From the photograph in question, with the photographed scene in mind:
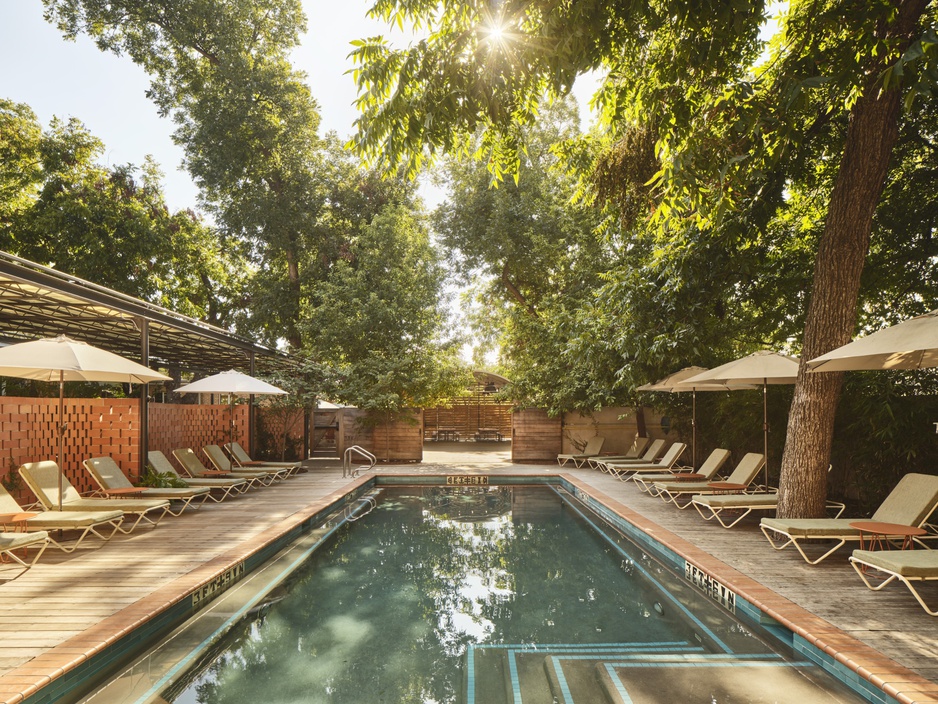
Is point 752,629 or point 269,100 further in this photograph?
point 269,100

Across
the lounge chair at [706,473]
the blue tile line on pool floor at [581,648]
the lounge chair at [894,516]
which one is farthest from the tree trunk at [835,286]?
the blue tile line on pool floor at [581,648]

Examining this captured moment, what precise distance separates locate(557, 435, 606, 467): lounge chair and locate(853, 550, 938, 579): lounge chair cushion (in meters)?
10.9

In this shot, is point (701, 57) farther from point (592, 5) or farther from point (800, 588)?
point (800, 588)

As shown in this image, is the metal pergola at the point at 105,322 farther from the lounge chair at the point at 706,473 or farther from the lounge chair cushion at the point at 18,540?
the lounge chair at the point at 706,473

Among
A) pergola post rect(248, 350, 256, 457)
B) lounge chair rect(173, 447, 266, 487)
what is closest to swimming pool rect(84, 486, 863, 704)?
lounge chair rect(173, 447, 266, 487)

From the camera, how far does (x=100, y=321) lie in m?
10.8

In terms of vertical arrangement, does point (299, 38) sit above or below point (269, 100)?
above

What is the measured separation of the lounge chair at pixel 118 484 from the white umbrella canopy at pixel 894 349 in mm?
8072

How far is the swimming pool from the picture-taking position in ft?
12.0

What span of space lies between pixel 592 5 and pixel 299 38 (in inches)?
809

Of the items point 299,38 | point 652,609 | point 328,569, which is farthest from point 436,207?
point 652,609

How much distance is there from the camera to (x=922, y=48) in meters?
3.15

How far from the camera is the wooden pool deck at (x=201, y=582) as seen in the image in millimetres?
3352

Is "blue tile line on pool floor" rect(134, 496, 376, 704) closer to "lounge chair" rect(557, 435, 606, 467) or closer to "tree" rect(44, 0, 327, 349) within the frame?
"lounge chair" rect(557, 435, 606, 467)
